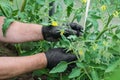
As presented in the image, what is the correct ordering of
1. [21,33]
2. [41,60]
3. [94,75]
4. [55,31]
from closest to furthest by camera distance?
[94,75]
[41,60]
[55,31]
[21,33]

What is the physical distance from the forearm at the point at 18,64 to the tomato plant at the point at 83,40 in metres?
0.07

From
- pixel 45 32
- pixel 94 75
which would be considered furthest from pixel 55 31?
pixel 94 75

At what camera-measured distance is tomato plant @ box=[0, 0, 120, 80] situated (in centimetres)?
88

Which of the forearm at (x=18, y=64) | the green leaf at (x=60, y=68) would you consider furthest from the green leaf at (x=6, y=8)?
the green leaf at (x=60, y=68)

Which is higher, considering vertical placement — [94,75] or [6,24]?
[6,24]

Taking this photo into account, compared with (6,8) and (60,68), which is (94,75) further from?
(6,8)

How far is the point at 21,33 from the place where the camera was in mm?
1217

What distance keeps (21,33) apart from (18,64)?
0.97ft

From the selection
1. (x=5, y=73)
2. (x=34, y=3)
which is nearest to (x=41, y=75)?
(x=5, y=73)

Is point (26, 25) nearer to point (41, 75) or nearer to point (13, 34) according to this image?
point (13, 34)

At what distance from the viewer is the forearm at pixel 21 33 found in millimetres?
1172

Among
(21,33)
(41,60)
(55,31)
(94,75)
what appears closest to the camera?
(94,75)

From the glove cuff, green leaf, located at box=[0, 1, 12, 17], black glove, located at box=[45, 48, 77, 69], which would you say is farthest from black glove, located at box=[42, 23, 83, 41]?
green leaf, located at box=[0, 1, 12, 17]

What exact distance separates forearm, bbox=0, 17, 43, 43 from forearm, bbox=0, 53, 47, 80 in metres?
0.22
